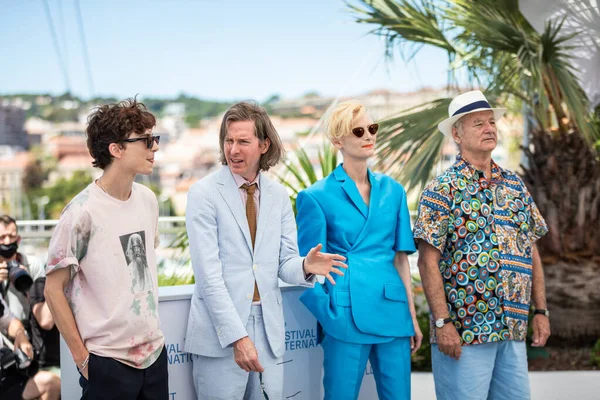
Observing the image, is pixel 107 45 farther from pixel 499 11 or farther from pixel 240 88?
pixel 499 11

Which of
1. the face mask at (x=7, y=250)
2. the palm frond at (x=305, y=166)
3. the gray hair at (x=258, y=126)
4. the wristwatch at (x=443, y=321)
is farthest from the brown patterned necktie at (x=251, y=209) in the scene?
the palm frond at (x=305, y=166)

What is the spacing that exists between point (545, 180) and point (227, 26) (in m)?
119

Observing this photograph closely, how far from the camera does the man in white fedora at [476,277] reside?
322 cm

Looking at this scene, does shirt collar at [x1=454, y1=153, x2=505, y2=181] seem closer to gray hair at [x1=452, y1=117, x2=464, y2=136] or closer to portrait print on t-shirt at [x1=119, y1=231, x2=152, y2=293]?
gray hair at [x1=452, y1=117, x2=464, y2=136]

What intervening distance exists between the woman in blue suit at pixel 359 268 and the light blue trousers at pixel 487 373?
0.21 meters

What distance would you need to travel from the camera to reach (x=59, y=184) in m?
86.3

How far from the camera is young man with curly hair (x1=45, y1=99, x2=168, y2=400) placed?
2.44m

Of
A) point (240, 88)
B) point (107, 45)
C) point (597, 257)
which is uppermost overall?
point (107, 45)

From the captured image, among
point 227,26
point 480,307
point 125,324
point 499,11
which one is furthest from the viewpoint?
point 227,26

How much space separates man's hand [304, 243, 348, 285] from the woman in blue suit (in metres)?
0.32

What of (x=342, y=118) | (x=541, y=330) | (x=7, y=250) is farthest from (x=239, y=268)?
(x=7, y=250)

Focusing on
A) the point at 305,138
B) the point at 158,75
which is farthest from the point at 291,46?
the point at 305,138

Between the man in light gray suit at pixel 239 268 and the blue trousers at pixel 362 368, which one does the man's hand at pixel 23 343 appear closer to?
the man in light gray suit at pixel 239 268

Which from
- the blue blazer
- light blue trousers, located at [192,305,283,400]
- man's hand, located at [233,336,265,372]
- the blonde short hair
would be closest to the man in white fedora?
the blue blazer
